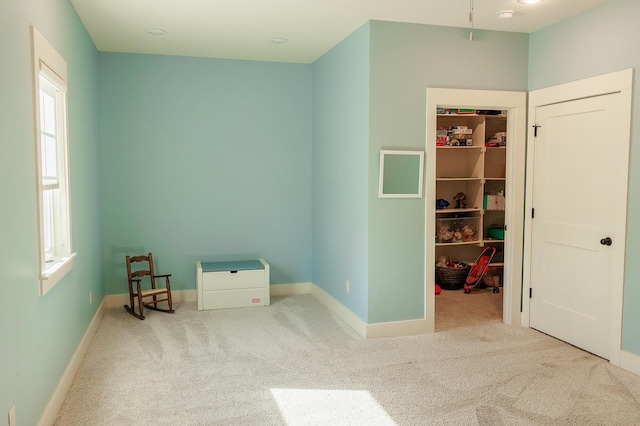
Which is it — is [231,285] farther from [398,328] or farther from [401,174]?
[401,174]

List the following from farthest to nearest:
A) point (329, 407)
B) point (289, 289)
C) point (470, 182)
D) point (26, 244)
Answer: point (470, 182) < point (289, 289) < point (329, 407) < point (26, 244)

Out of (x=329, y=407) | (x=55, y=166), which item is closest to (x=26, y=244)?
(x=55, y=166)

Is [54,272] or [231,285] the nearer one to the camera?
[54,272]

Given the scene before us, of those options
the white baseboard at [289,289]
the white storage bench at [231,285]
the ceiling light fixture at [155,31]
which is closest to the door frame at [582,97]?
the white baseboard at [289,289]

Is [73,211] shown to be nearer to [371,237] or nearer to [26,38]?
[26,38]

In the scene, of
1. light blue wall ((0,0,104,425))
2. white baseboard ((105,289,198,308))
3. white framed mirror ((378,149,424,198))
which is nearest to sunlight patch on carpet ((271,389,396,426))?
light blue wall ((0,0,104,425))

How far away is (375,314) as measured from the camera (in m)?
4.23

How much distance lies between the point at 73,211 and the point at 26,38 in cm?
138

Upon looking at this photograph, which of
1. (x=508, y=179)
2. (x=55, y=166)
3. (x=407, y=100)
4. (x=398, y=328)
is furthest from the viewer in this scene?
(x=508, y=179)

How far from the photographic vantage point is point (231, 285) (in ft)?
16.9

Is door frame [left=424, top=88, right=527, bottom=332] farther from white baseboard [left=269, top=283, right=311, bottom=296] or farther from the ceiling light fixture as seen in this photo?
the ceiling light fixture

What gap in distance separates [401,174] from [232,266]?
6.88ft

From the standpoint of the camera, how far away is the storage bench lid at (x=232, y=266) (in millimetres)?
5145

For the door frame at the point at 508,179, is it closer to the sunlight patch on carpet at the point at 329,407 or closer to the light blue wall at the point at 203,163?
the sunlight patch on carpet at the point at 329,407
